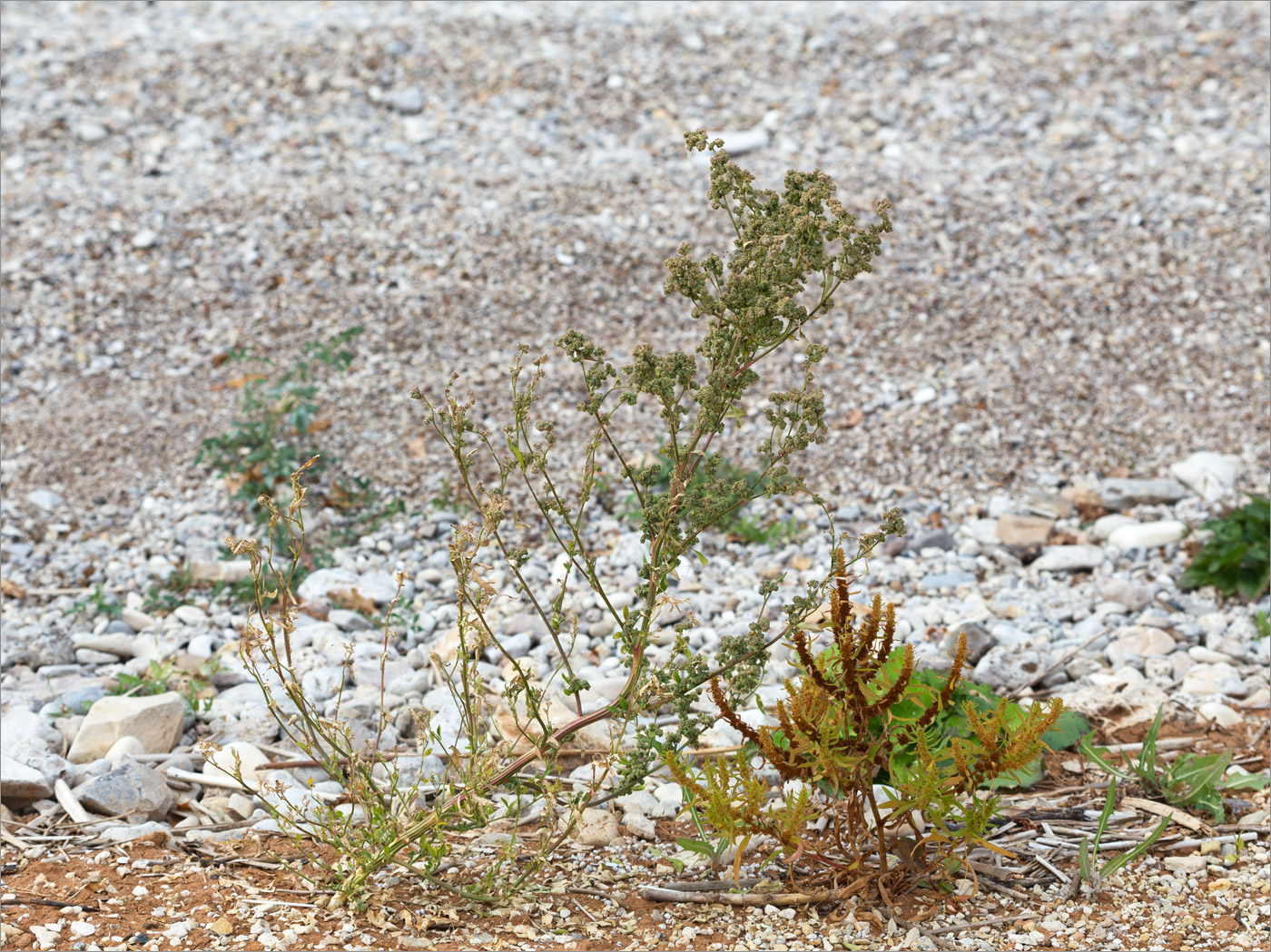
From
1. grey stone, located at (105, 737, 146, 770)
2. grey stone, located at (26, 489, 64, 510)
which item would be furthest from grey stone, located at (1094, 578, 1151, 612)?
grey stone, located at (26, 489, 64, 510)

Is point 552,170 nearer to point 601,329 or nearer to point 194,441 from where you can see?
point 601,329

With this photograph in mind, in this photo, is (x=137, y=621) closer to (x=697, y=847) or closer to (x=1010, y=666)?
(x=697, y=847)

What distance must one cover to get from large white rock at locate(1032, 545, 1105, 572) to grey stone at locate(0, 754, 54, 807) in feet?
11.2

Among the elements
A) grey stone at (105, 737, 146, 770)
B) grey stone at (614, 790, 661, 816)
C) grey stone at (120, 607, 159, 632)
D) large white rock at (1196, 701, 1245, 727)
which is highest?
grey stone at (120, 607, 159, 632)

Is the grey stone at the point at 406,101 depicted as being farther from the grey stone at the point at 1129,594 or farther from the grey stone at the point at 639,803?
the grey stone at the point at 639,803

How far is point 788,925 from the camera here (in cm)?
231

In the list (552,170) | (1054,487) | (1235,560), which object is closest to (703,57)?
(552,170)

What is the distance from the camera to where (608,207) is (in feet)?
20.7

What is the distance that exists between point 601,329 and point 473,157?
6.31ft

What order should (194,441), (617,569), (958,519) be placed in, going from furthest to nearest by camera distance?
(194,441), (958,519), (617,569)

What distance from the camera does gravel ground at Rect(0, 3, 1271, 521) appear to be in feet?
17.1

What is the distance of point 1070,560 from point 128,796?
336 cm

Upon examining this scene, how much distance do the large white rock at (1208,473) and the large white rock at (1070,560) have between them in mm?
753

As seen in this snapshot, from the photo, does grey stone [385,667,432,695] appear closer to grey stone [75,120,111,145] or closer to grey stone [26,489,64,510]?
grey stone [26,489,64,510]
